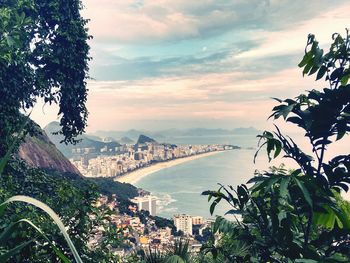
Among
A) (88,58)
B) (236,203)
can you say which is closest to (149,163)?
(88,58)

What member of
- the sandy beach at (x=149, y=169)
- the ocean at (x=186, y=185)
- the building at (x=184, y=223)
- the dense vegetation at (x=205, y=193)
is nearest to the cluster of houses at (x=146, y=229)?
the building at (x=184, y=223)

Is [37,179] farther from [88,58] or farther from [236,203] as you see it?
[236,203]

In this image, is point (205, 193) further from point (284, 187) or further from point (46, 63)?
point (46, 63)

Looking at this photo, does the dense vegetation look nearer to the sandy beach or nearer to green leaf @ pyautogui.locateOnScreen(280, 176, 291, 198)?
green leaf @ pyautogui.locateOnScreen(280, 176, 291, 198)

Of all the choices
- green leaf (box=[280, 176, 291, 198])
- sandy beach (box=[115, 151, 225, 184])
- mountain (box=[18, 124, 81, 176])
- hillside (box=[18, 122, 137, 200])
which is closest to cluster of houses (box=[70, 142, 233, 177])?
sandy beach (box=[115, 151, 225, 184])

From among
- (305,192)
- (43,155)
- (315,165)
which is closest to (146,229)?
(43,155)

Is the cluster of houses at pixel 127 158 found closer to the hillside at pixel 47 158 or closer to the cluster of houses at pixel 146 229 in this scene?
the cluster of houses at pixel 146 229
